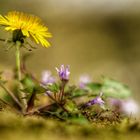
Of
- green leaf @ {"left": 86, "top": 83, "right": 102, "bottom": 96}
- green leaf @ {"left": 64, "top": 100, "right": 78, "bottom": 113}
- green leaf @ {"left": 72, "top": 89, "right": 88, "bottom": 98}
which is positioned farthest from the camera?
green leaf @ {"left": 86, "top": 83, "right": 102, "bottom": 96}

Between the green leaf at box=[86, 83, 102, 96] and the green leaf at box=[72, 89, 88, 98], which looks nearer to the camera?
the green leaf at box=[72, 89, 88, 98]

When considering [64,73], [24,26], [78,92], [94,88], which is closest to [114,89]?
[94,88]

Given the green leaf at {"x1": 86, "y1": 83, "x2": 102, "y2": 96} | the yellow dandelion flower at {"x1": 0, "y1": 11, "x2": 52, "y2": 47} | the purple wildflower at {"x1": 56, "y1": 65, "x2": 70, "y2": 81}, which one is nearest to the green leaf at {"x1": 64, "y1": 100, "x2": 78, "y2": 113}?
the purple wildflower at {"x1": 56, "y1": 65, "x2": 70, "y2": 81}

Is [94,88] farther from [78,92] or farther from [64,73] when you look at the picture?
[64,73]

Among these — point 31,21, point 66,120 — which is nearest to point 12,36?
point 31,21

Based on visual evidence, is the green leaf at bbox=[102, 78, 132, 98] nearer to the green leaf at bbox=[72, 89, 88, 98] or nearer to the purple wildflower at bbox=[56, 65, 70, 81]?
the green leaf at bbox=[72, 89, 88, 98]

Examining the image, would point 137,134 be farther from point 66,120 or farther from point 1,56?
point 1,56

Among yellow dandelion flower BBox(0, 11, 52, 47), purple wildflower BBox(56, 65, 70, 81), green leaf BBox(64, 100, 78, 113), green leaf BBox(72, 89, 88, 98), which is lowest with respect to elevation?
green leaf BBox(64, 100, 78, 113)
